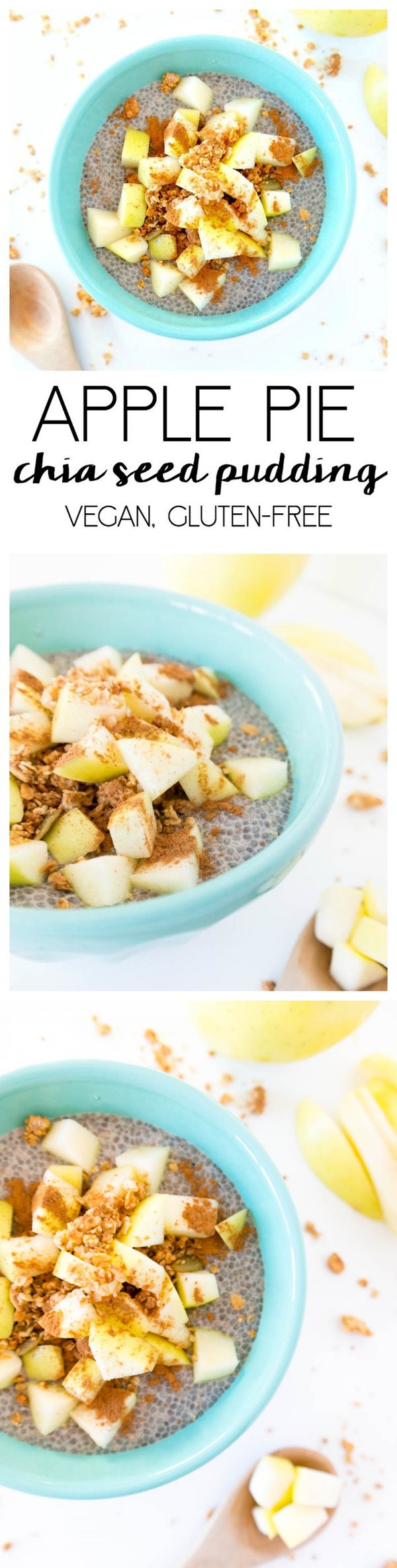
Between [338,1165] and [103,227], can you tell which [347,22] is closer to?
[103,227]

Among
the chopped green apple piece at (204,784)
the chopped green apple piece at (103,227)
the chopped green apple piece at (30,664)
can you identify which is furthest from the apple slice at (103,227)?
the chopped green apple piece at (204,784)

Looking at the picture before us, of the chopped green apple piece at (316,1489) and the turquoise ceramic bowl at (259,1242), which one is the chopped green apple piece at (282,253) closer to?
the turquoise ceramic bowl at (259,1242)

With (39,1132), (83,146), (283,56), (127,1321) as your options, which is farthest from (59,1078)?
(283,56)

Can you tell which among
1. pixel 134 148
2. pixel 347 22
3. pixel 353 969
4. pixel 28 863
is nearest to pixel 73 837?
pixel 28 863

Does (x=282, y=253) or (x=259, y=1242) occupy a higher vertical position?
(x=282, y=253)

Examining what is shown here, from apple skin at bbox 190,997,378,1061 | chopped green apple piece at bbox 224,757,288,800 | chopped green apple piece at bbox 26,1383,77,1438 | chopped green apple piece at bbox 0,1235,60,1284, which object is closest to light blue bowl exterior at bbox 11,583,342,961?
chopped green apple piece at bbox 224,757,288,800

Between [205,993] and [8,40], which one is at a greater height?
[8,40]

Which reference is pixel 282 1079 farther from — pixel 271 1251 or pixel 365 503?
pixel 365 503
